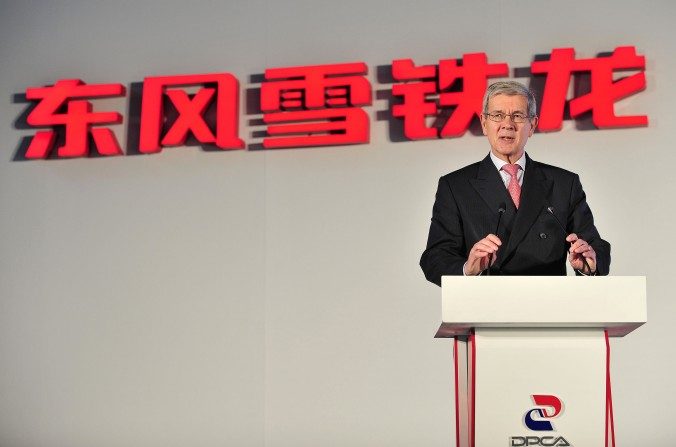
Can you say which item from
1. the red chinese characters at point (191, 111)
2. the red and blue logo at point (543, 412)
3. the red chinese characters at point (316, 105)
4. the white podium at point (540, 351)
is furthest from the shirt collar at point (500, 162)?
the red chinese characters at point (191, 111)

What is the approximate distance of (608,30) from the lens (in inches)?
183

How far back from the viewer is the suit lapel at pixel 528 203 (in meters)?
2.51

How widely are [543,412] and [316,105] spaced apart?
2975 millimetres

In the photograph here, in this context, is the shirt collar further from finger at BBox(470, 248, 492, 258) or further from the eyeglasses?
finger at BBox(470, 248, 492, 258)

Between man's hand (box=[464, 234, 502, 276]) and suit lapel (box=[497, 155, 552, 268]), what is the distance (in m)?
0.14

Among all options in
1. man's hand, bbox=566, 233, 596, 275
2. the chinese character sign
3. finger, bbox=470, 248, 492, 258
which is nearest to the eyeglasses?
man's hand, bbox=566, 233, 596, 275

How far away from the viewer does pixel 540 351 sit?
2.07 metres

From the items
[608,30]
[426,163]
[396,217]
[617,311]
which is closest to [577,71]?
[608,30]

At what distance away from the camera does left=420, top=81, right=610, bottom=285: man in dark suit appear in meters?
2.52

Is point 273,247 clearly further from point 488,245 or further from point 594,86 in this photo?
point 488,245

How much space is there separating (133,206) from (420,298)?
167cm

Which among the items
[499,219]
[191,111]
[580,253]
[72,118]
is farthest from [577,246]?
[72,118]

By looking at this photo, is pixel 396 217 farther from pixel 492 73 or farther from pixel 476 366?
pixel 476 366

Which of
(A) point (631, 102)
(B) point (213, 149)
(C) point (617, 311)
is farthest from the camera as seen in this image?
(B) point (213, 149)
